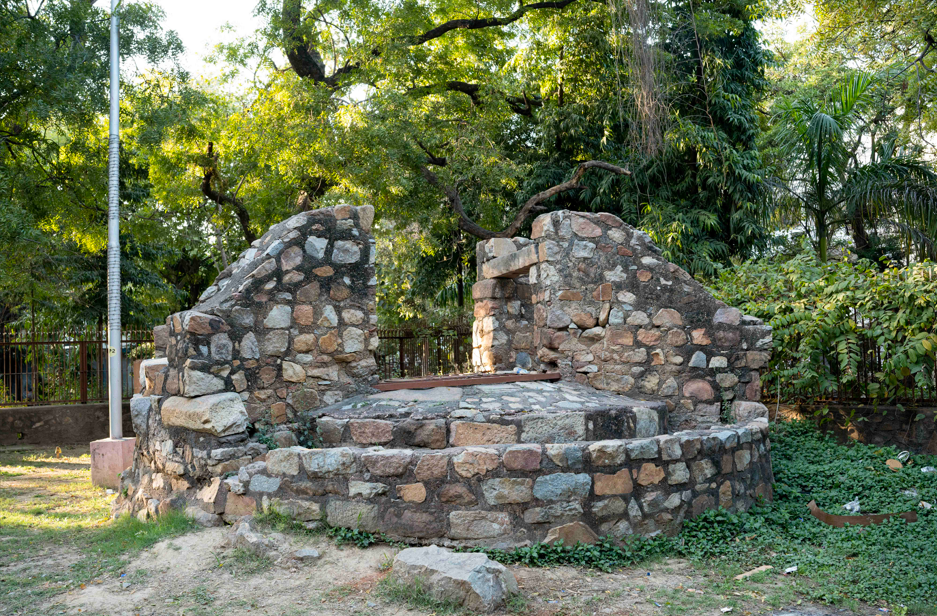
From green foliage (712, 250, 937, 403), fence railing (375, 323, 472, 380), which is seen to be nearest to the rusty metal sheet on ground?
green foliage (712, 250, 937, 403)

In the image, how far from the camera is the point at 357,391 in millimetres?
6047

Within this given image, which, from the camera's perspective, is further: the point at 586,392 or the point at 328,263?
the point at 586,392

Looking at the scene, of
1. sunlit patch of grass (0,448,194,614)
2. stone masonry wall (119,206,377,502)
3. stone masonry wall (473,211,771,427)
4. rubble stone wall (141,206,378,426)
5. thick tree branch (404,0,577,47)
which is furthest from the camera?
thick tree branch (404,0,577,47)

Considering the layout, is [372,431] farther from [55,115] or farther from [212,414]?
[55,115]

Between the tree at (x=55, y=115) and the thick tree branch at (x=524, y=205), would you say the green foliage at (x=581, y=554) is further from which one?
the thick tree branch at (x=524, y=205)

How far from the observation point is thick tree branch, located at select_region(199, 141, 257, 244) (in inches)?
507

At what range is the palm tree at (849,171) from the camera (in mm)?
9430

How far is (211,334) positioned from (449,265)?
385 inches

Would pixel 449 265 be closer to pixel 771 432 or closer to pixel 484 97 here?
pixel 484 97

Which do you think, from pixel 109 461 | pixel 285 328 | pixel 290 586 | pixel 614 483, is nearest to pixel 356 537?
pixel 290 586

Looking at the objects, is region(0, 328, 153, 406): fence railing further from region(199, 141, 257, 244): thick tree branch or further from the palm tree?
the palm tree

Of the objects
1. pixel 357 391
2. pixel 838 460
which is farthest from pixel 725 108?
pixel 357 391

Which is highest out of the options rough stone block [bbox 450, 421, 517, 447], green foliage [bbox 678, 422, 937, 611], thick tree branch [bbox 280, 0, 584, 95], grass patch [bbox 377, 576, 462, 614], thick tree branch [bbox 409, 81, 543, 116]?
thick tree branch [bbox 280, 0, 584, 95]

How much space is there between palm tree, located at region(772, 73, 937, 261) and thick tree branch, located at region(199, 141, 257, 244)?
31.1 ft
